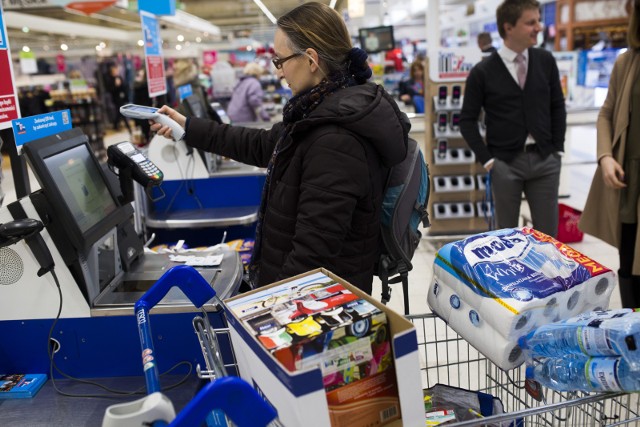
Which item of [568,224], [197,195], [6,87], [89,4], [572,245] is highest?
[89,4]

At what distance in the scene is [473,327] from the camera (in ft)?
4.63

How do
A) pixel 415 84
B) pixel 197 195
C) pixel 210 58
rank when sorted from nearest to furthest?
pixel 197 195 → pixel 415 84 → pixel 210 58

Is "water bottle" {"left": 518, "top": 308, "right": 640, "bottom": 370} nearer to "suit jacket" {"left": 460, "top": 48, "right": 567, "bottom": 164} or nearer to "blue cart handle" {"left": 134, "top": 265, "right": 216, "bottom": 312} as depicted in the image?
"blue cart handle" {"left": 134, "top": 265, "right": 216, "bottom": 312}

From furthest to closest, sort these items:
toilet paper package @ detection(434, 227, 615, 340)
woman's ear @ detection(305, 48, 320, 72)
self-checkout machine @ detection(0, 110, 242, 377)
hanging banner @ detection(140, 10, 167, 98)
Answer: hanging banner @ detection(140, 10, 167, 98)
woman's ear @ detection(305, 48, 320, 72)
self-checkout machine @ detection(0, 110, 242, 377)
toilet paper package @ detection(434, 227, 615, 340)

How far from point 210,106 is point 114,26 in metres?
28.4

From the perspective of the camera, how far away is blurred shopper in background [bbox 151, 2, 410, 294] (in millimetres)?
1539

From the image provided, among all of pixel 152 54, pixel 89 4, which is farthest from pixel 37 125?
pixel 89 4

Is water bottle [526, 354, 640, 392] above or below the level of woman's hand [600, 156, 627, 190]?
below

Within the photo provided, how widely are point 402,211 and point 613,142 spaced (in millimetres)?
1319

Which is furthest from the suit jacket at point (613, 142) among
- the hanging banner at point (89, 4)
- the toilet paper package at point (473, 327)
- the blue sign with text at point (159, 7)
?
the hanging banner at point (89, 4)

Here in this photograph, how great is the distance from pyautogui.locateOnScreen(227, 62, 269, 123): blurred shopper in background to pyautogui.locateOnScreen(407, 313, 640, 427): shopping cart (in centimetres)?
447

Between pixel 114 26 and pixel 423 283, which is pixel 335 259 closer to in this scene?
pixel 423 283

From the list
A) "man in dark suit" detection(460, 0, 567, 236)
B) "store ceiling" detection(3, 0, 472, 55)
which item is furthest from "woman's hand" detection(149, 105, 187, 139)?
"store ceiling" detection(3, 0, 472, 55)

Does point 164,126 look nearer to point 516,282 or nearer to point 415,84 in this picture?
point 516,282
